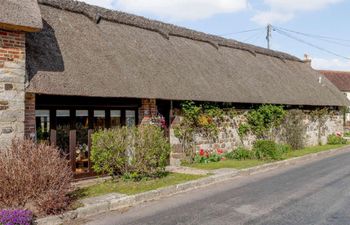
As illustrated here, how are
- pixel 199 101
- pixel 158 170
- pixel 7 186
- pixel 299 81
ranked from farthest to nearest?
pixel 299 81 → pixel 199 101 → pixel 158 170 → pixel 7 186

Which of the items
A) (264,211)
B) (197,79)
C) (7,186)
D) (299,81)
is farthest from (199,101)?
(299,81)

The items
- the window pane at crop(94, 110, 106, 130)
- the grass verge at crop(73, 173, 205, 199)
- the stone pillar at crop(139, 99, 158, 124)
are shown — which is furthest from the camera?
the stone pillar at crop(139, 99, 158, 124)

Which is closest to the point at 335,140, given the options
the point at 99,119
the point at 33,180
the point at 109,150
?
the point at 99,119

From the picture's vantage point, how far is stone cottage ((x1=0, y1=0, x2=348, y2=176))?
29.1 feet

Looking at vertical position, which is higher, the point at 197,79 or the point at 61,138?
the point at 197,79

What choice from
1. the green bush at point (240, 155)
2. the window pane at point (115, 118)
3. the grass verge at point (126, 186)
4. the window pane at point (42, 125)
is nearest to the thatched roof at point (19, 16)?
the window pane at point (42, 125)

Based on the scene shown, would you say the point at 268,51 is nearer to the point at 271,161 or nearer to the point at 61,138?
the point at 271,161

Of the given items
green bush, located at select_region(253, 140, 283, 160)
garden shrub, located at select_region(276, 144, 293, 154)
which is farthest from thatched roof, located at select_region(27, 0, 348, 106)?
garden shrub, located at select_region(276, 144, 293, 154)

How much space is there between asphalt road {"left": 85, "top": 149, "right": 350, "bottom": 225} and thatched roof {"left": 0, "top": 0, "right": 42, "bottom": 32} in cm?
460

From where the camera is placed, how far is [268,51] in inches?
982

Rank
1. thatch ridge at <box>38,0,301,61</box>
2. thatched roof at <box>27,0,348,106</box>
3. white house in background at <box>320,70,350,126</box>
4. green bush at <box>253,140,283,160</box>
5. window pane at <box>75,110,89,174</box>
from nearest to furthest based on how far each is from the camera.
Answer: thatched roof at <box>27,0,348,106</box>, window pane at <box>75,110,89,174</box>, thatch ridge at <box>38,0,301,61</box>, green bush at <box>253,140,283,160</box>, white house in background at <box>320,70,350,126</box>

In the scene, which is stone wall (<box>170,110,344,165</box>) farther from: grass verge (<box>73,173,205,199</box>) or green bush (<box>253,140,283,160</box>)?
grass verge (<box>73,173,205,199</box>)

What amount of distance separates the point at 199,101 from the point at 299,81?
11.9 m

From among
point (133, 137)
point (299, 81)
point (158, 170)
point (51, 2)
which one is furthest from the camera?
point (299, 81)
